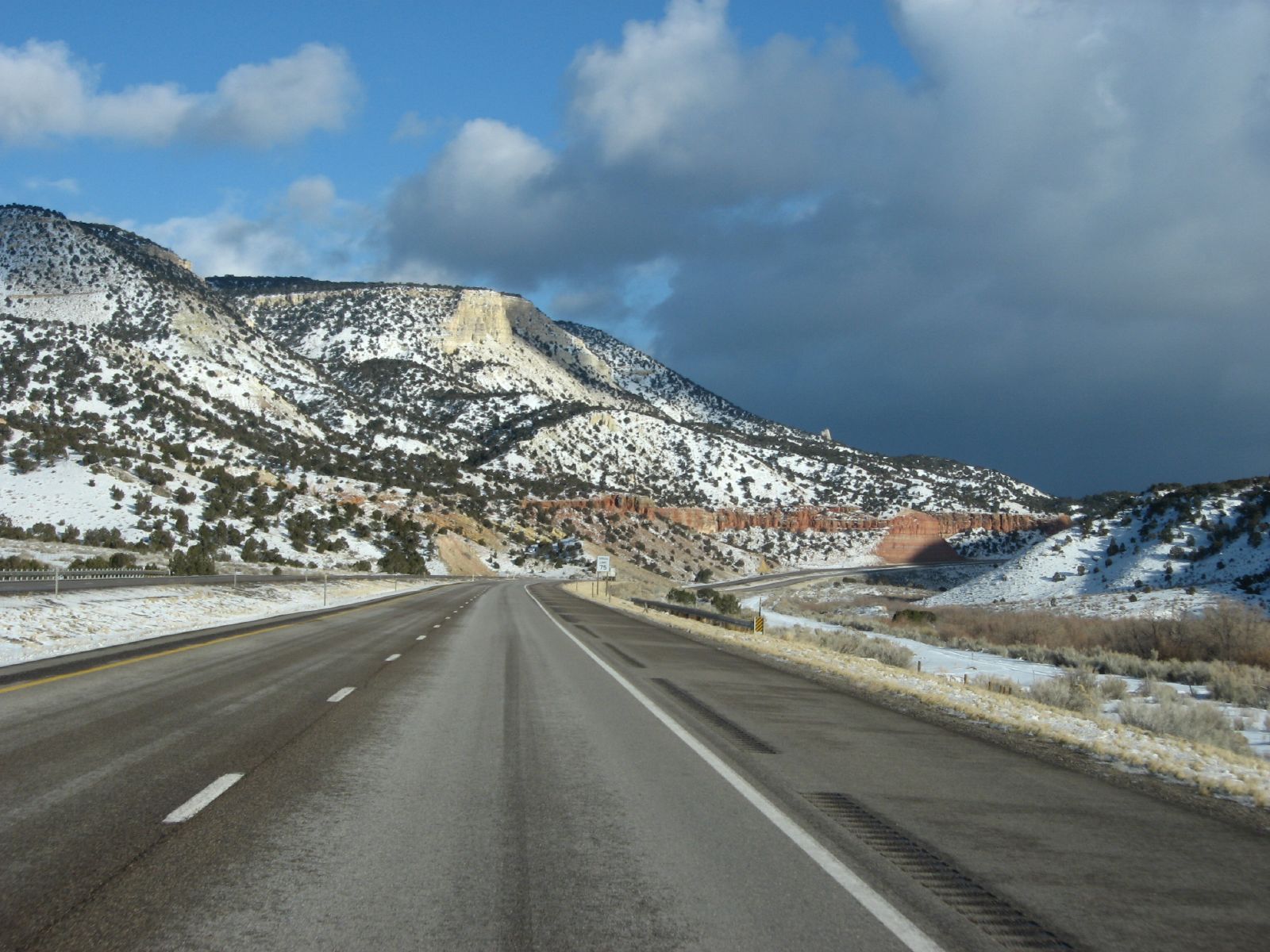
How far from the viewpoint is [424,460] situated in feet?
390

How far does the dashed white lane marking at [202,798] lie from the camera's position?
243 inches

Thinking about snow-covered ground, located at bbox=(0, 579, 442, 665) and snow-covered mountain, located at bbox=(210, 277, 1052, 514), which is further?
snow-covered mountain, located at bbox=(210, 277, 1052, 514)

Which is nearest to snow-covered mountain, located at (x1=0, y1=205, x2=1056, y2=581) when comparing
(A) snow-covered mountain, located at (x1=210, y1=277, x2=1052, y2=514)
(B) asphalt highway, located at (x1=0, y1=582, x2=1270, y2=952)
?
(A) snow-covered mountain, located at (x1=210, y1=277, x2=1052, y2=514)

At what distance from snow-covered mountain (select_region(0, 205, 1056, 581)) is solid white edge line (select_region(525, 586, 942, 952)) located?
58.1 m

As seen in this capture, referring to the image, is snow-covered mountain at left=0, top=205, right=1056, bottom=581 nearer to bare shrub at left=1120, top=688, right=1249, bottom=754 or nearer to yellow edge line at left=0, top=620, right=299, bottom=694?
yellow edge line at left=0, top=620, right=299, bottom=694

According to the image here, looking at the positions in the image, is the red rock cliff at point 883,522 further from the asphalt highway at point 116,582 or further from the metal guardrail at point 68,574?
the metal guardrail at point 68,574

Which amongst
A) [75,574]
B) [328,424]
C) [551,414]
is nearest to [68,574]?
[75,574]

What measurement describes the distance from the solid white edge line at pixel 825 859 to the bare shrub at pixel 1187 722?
648cm

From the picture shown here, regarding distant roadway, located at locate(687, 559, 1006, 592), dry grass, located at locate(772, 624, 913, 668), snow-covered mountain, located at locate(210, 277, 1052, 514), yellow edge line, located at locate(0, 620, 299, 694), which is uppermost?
snow-covered mountain, located at locate(210, 277, 1052, 514)

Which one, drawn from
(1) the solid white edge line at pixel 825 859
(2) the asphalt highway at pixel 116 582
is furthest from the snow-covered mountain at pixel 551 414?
(1) the solid white edge line at pixel 825 859

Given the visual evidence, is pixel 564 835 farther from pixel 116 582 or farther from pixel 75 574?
pixel 75 574

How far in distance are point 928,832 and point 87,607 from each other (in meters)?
24.5

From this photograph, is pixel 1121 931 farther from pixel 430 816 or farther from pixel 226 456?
pixel 226 456

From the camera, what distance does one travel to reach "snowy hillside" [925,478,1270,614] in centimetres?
4769
